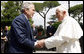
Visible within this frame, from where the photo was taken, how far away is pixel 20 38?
4.33 m

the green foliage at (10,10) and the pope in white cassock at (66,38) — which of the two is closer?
the pope in white cassock at (66,38)

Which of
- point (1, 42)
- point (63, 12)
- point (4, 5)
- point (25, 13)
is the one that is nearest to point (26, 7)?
point (25, 13)

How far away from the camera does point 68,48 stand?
4.24m

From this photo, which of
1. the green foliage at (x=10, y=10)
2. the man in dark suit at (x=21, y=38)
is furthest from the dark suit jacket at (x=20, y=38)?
the green foliage at (x=10, y=10)

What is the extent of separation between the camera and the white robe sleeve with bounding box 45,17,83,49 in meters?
4.21

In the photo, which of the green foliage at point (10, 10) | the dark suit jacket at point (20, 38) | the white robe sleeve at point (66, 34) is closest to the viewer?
the white robe sleeve at point (66, 34)

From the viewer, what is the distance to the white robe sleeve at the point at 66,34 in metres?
4.21

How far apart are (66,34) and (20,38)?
66 cm

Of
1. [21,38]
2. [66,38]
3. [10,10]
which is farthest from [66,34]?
[10,10]

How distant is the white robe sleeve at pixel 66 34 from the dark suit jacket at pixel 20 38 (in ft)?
0.91

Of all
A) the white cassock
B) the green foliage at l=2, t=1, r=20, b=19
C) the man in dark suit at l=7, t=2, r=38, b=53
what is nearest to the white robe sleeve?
the white cassock

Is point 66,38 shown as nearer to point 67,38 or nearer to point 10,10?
point 67,38

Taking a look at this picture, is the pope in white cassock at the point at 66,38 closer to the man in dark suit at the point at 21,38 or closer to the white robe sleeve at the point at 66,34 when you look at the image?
the white robe sleeve at the point at 66,34

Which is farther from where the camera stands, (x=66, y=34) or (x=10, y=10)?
(x=10, y=10)
